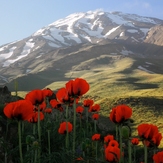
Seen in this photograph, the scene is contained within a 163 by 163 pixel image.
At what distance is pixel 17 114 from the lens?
3.23 meters

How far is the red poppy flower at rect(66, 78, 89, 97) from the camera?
3.84m

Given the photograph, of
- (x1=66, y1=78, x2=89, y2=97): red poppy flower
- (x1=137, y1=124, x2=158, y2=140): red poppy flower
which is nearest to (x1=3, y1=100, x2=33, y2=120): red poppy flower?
(x1=66, y1=78, x2=89, y2=97): red poppy flower

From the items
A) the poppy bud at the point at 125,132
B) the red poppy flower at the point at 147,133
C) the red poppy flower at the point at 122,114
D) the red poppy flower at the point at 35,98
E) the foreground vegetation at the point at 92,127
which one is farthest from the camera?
the red poppy flower at the point at 35,98

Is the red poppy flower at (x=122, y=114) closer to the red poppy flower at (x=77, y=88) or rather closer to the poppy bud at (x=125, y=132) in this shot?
the poppy bud at (x=125, y=132)

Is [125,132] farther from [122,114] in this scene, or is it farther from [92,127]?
[92,127]

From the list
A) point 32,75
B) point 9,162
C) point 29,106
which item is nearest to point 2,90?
point 9,162

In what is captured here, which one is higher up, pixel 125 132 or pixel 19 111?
pixel 19 111

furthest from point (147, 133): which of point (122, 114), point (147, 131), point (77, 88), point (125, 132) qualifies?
point (77, 88)

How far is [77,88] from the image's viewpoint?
3846 millimetres

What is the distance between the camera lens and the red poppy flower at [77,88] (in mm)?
3838

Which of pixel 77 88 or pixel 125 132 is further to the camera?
pixel 77 88

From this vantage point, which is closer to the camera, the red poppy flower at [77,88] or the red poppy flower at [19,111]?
the red poppy flower at [19,111]

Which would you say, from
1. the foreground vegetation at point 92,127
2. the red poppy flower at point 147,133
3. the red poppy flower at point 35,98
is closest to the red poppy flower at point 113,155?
the foreground vegetation at point 92,127

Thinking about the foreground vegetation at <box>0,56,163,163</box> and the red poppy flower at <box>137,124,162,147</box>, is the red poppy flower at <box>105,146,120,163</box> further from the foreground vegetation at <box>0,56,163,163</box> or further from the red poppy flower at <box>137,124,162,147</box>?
the red poppy flower at <box>137,124,162,147</box>
